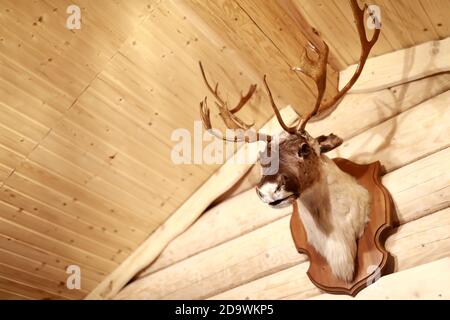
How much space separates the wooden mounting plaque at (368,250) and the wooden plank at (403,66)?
572 mm

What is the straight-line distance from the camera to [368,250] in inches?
109

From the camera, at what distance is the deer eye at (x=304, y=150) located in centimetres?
265

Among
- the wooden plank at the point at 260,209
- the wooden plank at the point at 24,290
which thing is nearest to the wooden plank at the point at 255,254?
the wooden plank at the point at 260,209

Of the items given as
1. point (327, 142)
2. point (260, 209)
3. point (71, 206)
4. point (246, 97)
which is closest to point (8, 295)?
point (71, 206)

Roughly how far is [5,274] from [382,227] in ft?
9.13

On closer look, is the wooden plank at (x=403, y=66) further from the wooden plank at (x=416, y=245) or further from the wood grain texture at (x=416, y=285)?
the wood grain texture at (x=416, y=285)

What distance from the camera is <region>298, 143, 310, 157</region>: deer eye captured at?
2650 mm

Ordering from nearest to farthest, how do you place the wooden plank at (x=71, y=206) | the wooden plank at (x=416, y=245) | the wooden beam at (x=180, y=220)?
the wooden plank at (x=416, y=245)
the wooden plank at (x=71, y=206)
the wooden beam at (x=180, y=220)

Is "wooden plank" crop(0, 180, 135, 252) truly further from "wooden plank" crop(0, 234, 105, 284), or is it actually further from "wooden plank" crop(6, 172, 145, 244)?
"wooden plank" crop(0, 234, 105, 284)

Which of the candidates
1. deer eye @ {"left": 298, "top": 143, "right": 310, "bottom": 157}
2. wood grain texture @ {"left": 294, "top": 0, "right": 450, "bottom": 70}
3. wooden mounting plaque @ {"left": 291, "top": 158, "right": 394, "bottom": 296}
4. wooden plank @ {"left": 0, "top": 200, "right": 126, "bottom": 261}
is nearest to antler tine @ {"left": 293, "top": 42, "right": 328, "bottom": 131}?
deer eye @ {"left": 298, "top": 143, "right": 310, "bottom": 157}

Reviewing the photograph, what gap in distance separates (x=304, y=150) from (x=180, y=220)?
168 cm

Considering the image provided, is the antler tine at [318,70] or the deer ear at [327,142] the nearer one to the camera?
the antler tine at [318,70]
